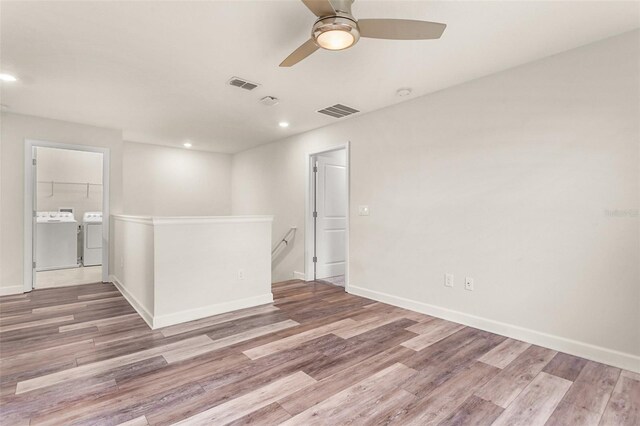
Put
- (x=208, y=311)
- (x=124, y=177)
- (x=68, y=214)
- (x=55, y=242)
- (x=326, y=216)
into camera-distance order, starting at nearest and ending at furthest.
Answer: (x=208, y=311) → (x=326, y=216) → (x=124, y=177) → (x=55, y=242) → (x=68, y=214)

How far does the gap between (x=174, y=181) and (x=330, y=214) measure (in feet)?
11.5

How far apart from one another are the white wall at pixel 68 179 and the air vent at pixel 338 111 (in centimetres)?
534

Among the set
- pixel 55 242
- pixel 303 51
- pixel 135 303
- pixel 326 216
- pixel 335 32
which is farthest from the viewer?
pixel 55 242

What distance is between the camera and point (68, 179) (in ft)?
22.0

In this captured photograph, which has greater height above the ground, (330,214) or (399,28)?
(399,28)

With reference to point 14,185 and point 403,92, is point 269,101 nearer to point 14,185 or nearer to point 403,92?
point 403,92

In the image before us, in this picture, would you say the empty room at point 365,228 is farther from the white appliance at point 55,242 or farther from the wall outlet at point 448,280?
the white appliance at point 55,242

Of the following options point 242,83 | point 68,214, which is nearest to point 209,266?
point 242,83

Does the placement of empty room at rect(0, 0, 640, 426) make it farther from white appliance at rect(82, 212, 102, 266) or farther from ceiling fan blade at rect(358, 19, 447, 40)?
white appliance at rect(82, 212, 102, 266)

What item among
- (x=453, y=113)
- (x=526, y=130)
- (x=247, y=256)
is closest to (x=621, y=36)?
(x=526, y=130)

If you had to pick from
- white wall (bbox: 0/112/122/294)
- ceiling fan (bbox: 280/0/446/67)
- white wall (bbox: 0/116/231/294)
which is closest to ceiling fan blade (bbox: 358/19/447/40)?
ceiling fan (bbox: 280/0/446/67)

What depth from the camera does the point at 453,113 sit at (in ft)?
10.6

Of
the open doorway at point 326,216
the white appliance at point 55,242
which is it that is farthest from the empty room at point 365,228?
the white appliance at point 55,242

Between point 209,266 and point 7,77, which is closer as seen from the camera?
point 7,77
